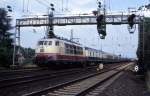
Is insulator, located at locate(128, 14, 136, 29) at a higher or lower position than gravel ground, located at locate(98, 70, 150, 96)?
higher

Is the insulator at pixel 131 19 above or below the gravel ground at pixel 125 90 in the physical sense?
above

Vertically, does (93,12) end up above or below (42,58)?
above

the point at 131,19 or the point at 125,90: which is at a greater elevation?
the point at 131,19

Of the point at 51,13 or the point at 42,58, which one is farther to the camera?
the point at 51,13

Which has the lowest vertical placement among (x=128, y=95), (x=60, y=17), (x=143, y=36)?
(x=128, y=95)

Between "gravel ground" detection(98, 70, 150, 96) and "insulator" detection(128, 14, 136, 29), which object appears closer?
"gravel ground" detection(98, 70, 150, 96)

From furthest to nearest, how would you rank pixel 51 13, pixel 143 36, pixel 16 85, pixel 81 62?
1. pixel 51 13
2. pixel 81 62
3. pixel 143 36
4. pixel 16 85

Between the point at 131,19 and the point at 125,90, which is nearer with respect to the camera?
the point at 125,90

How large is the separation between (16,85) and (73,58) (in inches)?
982

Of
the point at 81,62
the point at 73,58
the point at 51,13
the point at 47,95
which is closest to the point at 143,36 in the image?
the point at 73,58

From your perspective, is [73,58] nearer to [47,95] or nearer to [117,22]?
[117,22]

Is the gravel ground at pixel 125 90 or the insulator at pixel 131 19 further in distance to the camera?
the insulator at pixel 131 19

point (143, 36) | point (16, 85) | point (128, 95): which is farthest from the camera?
point (143, 36)

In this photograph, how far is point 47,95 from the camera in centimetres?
1580
